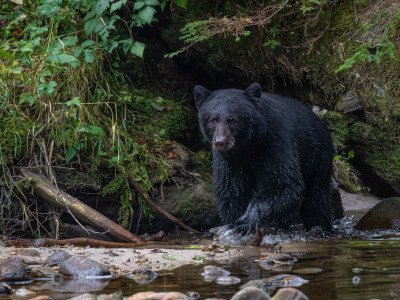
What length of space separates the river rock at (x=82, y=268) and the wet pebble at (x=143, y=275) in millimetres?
197

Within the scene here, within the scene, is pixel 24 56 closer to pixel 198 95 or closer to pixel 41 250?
pixel 198 95

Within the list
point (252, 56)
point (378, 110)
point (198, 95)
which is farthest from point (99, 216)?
point (378, 110)

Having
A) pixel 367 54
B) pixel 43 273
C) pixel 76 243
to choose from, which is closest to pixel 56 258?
pixel 43 273

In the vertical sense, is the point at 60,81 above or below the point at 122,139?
above

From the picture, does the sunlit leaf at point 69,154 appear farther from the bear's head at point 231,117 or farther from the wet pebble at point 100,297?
the wet pebble at point 100,297

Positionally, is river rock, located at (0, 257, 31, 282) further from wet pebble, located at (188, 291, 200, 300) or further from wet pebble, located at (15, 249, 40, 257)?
wet pebble, located at (188, 291, 200, 300)

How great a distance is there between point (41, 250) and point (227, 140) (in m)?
2.13

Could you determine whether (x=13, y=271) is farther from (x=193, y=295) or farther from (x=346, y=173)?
(x=346, y=173)

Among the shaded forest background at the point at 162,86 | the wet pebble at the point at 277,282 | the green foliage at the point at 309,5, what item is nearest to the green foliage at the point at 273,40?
the shaded forest background at the point at 162,86

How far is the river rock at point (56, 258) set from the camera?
21.2 feet

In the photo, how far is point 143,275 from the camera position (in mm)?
6180

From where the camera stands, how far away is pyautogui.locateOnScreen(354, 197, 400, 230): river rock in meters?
8.95

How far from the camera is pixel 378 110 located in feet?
33.0

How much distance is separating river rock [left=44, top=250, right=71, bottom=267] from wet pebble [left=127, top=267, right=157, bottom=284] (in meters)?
0.61
